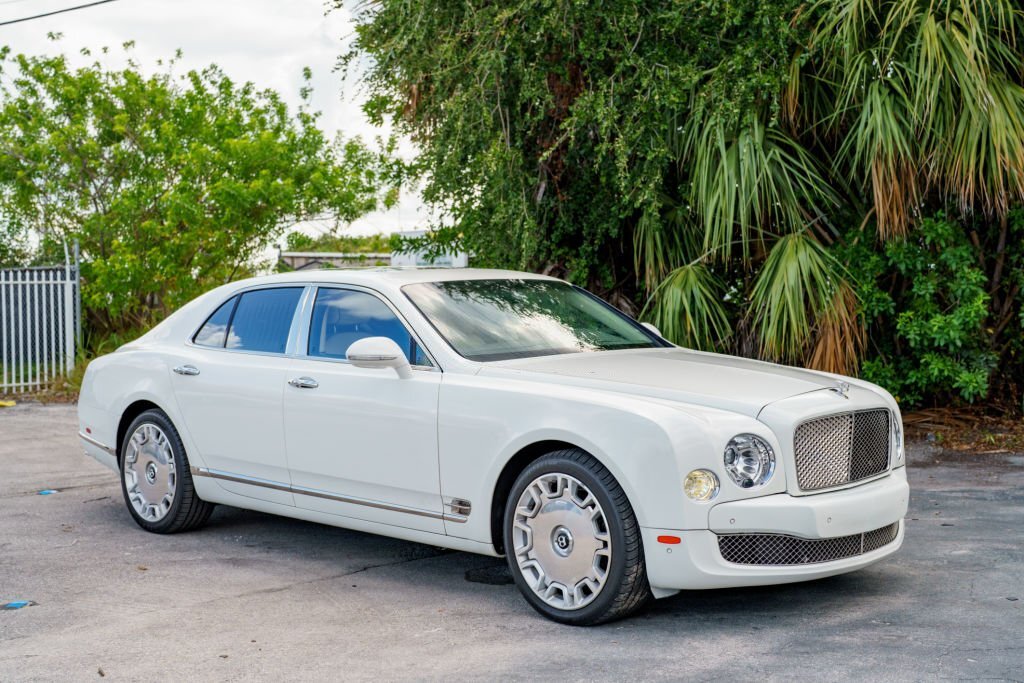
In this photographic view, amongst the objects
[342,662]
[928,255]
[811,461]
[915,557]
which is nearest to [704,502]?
[811,461]

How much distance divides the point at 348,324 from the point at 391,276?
0.34 metres

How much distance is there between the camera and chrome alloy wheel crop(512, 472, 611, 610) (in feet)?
17.1

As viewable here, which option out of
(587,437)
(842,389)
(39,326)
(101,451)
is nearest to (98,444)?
(101,451)

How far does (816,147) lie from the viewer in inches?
428

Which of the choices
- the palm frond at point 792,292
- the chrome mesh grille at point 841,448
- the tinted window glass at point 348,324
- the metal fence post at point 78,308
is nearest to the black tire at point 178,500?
the tinted window glass at point 348,324

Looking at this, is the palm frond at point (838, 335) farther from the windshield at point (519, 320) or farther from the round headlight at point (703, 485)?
the round headlight at point (703, 485)

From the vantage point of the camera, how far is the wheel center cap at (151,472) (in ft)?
24.3

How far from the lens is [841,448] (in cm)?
540

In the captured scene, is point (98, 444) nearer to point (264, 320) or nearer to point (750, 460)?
point (264, 320)

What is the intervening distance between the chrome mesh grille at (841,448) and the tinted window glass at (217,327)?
3604mm

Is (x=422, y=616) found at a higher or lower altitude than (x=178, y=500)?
lower

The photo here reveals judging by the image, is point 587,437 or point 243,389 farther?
point 243,389

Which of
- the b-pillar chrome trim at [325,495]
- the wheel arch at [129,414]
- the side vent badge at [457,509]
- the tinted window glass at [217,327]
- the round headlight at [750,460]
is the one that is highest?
the tinted window glass at [217,327]

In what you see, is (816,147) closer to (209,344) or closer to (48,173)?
(209,344)
